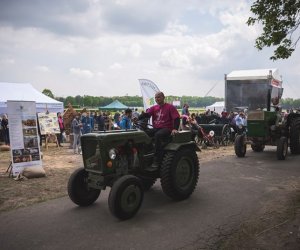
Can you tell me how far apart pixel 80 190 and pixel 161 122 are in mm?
1909

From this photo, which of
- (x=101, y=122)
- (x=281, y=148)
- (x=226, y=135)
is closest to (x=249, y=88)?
(x=226, y=135)

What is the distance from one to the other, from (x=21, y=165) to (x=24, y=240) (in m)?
4.59

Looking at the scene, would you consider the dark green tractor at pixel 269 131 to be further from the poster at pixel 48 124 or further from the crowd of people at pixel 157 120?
the poster at pixel 48 124

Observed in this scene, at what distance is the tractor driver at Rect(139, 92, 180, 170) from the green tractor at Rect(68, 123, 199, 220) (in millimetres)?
95

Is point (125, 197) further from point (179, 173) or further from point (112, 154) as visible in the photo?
point (179, 173)

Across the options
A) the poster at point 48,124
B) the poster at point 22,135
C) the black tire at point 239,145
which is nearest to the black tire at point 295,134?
the black tire at point 239,145

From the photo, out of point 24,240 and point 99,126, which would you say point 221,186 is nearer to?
point 24,240

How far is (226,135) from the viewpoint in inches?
617

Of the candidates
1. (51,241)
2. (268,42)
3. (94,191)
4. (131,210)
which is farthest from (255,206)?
(268,42)

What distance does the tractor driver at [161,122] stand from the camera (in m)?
6.01

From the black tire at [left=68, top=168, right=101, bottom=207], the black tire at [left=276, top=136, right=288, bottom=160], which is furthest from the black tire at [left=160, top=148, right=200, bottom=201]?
the black tire at [left=276, top=136, right=288, bottom=160]

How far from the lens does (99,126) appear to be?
20.2m

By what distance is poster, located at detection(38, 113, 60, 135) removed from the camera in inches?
616

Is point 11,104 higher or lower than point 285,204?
higher
